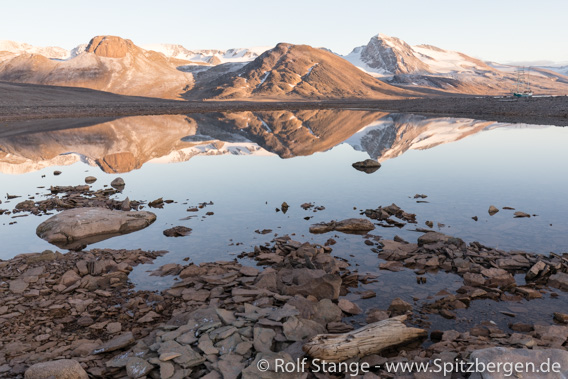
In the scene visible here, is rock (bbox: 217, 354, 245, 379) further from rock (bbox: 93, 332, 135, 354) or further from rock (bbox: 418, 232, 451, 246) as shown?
rock (bbox: 418, 232, 451, 246)

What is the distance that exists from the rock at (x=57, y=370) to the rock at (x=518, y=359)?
220 inches

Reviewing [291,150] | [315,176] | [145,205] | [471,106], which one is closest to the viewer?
[145,205]

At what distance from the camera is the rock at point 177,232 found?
40.3 ft

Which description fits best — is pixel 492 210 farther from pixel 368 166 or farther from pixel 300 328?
pixel 300 328

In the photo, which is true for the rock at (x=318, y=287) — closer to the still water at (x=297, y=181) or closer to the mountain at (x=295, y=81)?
the still water at (x=297, y=181)

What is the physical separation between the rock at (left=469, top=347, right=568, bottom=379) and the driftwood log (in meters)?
1.24

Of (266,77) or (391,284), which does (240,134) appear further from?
(266,77)

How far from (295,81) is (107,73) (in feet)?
258

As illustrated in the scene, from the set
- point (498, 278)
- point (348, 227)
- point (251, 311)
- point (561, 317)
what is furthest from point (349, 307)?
point (348, 227)

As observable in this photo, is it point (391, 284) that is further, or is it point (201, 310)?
point (391, 284)

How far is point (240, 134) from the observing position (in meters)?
40.6

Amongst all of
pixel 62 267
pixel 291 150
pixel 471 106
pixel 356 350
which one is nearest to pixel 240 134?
pixel 291 150

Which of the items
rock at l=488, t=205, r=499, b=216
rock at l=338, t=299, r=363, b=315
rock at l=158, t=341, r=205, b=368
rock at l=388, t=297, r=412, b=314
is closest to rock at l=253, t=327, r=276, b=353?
rock at l=158, t=341, r=205, b=368

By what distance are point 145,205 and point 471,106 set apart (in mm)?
72022
